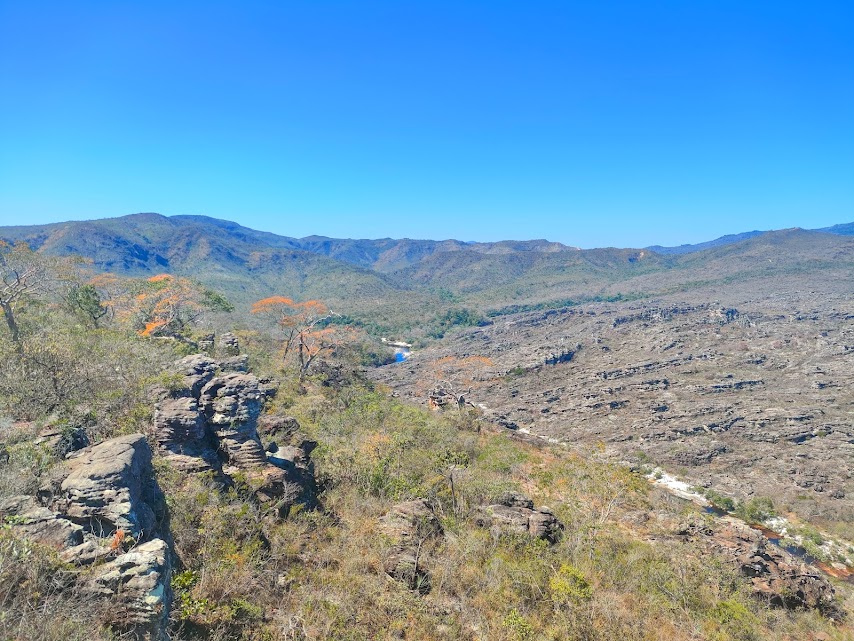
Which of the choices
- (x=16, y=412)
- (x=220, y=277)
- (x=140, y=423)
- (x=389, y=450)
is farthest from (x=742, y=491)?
(x=220, y=277)

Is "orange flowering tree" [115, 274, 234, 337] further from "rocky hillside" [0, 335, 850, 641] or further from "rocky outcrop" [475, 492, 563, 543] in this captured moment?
"rocky outcrop" [475, 492, 563, 543]

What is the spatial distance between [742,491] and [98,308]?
142 ft

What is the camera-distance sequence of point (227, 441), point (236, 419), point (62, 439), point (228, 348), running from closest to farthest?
point (62, 439) → point (227, 441) → point (236, 419) → point (228, 348)

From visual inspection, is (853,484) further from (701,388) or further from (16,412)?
(16,412)

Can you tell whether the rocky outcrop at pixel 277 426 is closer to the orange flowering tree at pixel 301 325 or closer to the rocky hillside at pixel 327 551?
the rocky hillside at pixel 327 551

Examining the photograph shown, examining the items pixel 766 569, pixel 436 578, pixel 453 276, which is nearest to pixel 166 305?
pixel 436 578

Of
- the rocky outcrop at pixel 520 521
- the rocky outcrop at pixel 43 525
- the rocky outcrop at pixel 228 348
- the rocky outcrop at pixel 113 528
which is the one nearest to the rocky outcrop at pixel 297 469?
the rocky outcrop at pixel 113 528

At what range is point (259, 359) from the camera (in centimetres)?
2933

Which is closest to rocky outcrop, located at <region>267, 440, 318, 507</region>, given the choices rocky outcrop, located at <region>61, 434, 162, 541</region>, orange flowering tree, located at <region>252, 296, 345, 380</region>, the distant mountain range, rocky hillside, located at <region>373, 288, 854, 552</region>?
rocky outcrop, located at <region>61, 434, 162, 541</region>

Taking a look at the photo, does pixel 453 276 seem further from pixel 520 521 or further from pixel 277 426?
pixel 520 521

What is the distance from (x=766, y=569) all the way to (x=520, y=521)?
321 inches

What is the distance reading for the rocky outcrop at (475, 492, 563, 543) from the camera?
34.4 ft

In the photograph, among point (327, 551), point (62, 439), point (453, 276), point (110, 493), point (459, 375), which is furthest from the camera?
point (453, 276)

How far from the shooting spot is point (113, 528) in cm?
557
